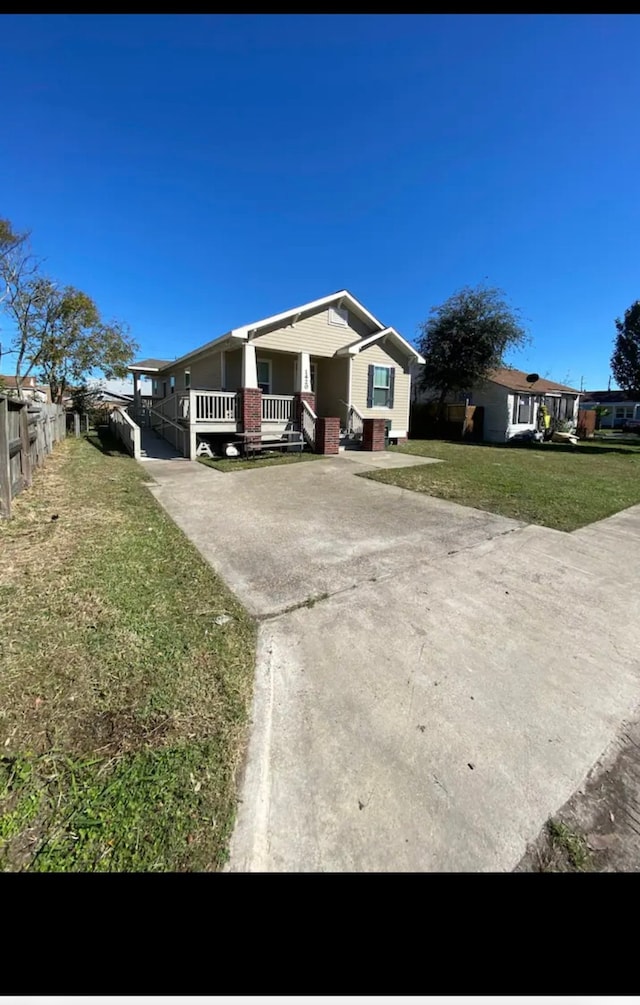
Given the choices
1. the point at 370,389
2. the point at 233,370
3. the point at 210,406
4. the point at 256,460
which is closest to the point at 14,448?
the point at 256,460

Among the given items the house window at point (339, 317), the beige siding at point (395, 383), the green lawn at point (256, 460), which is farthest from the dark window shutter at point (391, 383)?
the green lawn at point (256, 460)

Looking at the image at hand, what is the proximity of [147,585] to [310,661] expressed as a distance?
5.69 feet

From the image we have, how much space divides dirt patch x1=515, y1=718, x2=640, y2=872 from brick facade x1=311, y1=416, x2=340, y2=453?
10.7 m

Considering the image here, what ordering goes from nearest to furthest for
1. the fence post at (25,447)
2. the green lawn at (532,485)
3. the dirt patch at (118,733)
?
the dirt patch at (118,733)
the fence post at (25,447)
the green lawn at (532,485)

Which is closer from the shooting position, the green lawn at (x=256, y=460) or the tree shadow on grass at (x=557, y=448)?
the green lawn at (x=256, y=460)

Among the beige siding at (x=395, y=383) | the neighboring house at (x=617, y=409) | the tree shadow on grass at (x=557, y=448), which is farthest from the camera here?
the neighboring house at (x=617, y=409)

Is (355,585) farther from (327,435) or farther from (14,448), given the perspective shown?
(327,435)

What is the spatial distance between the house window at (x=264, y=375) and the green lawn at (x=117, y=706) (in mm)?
11131

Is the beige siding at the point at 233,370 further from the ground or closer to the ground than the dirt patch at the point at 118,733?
further from the ground

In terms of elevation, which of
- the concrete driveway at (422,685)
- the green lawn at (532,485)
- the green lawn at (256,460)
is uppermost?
the green lawn at (256,460)

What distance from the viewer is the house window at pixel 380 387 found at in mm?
15406

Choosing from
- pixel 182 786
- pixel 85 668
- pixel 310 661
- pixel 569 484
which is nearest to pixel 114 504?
pixel 85 668

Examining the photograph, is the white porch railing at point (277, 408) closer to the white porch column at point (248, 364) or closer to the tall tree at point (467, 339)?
the white porch column at point (248, 364)

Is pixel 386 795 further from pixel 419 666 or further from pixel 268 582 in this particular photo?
pixel 268 582
